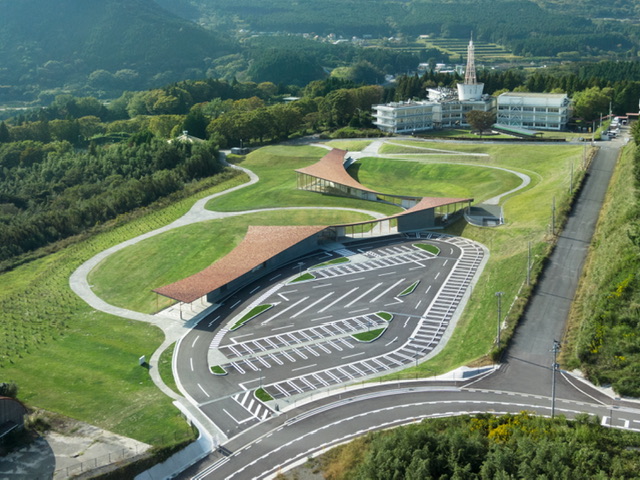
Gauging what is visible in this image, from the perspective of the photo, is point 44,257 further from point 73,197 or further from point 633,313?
point 633,313

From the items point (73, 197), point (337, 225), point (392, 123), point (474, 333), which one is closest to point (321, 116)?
point (392, 123)

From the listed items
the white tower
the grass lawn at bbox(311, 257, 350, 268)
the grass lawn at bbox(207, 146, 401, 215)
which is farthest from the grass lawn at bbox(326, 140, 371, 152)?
the grass lawn at bbox(311, 257, 350, 268)

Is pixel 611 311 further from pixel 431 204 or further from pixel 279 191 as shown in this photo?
pixel 279 191

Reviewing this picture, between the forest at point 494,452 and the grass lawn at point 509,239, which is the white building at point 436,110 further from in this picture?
the forest at point 494,452

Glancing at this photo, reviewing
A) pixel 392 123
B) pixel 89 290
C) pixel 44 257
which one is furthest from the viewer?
pixel 392 123

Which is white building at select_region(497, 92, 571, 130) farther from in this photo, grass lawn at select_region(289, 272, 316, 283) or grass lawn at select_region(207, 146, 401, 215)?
grass lawn at select_region(289, 272, 316, 283)

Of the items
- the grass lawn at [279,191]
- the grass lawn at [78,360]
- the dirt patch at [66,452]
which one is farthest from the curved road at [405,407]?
the grass lawn at [279,191]
